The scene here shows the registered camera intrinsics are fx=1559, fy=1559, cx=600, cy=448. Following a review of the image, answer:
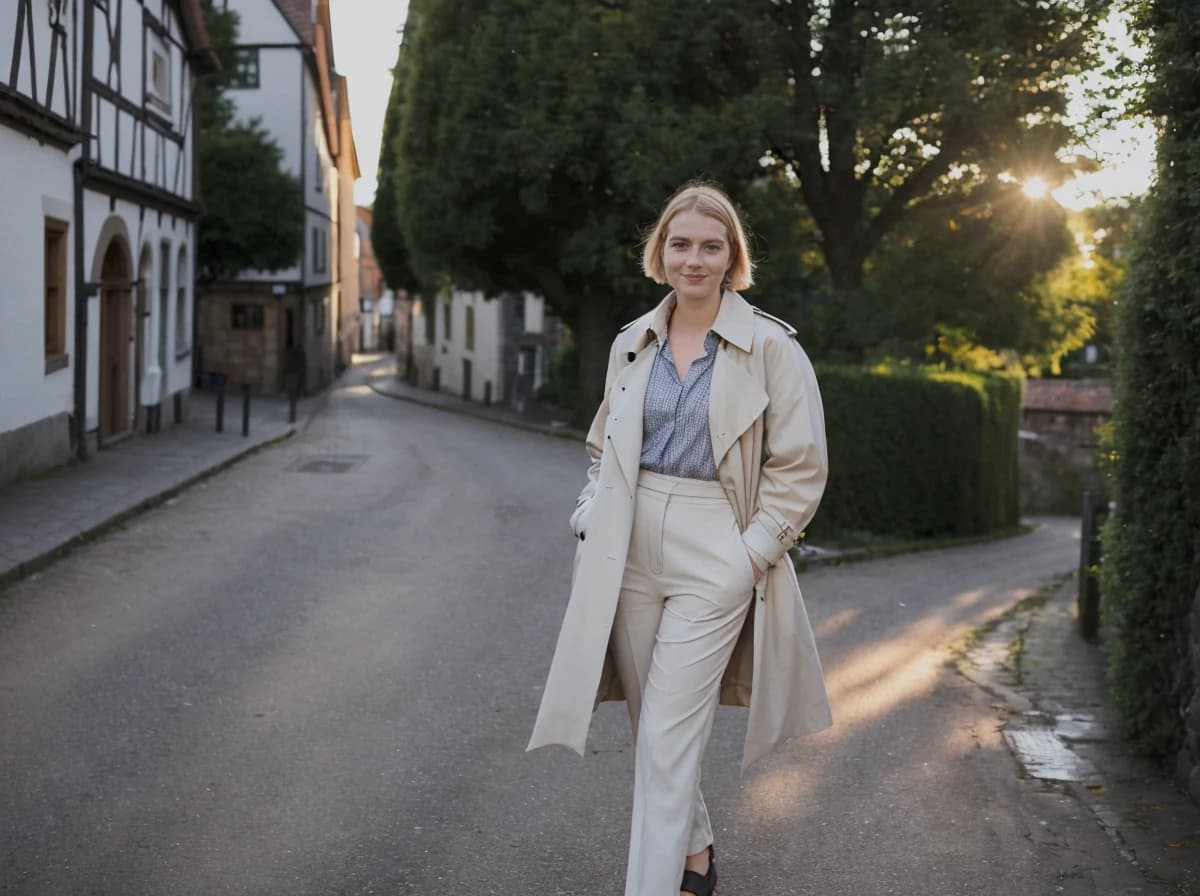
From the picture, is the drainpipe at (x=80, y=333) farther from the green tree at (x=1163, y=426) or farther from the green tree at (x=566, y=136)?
the green tree at (x=1163, y=426)

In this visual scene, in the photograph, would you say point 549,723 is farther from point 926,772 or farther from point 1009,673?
point 1009,673

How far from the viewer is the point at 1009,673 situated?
29.2ft

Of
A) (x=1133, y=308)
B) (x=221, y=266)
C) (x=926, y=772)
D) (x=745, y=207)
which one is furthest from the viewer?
(x=221, y=266)

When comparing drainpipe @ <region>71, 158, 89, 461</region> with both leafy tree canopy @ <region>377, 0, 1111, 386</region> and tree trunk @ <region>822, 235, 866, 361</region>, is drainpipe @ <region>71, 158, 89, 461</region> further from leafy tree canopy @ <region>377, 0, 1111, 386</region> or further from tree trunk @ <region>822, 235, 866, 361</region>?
tree trunk @ <region>822, 235, 866, 361</region>

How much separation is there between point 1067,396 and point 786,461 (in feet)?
159

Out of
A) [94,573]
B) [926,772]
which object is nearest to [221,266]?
[94,573]

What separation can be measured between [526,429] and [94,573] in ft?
76.7

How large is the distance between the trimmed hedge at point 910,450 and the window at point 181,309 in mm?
11361

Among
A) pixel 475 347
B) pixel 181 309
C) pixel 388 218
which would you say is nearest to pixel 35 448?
pixel 181 309

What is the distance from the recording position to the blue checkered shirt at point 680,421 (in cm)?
408

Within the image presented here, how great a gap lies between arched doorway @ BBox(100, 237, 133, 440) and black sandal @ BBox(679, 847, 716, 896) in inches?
654

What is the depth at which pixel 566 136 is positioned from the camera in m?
26.2

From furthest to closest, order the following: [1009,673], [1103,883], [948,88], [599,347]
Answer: [599,347]
[948,88]
[1009,673]
[1103,883]

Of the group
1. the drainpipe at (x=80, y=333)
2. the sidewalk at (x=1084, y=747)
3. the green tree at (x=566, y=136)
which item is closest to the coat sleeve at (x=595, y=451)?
the sidewalk at (x=1084, y=747)
